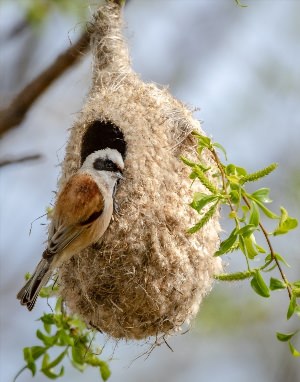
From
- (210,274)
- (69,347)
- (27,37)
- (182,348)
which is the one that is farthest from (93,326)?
(182,348)

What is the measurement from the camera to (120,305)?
325 centimetres

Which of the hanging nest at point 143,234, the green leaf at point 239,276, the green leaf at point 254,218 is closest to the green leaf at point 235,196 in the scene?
the green leaf at point 254,218

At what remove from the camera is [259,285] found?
2.67 m

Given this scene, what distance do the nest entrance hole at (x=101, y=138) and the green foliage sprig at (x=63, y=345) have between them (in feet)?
2.27

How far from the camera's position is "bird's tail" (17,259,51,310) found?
319cm

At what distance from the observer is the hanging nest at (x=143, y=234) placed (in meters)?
3.21

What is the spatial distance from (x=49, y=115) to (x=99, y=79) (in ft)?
11.1

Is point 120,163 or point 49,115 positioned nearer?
point 120,163

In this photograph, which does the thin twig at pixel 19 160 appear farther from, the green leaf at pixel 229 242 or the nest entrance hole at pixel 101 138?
the green leaf at pixel 229 242

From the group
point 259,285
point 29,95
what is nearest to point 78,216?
point 29,95

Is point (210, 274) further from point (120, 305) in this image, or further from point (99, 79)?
point (99, 79)

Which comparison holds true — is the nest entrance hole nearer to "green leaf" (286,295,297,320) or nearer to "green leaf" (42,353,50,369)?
"green leaf" (42,353,50,369)

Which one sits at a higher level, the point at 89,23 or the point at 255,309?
the point at 89,23

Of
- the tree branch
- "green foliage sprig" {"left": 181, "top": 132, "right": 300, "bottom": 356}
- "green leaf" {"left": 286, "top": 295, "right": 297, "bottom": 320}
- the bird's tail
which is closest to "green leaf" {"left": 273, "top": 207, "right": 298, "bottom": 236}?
"green foliage sprig" {"left": 181, "top": 132, "right": 300, "bottom": 356}
